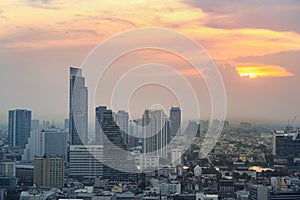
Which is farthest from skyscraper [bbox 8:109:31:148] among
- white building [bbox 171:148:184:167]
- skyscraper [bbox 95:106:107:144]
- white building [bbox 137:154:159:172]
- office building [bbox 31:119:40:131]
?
white building [bbox 171:148:184:167]

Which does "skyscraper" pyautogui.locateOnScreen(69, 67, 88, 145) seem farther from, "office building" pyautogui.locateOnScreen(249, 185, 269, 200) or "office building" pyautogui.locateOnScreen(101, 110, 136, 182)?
"office building" pyautogui.locateOnScreen(249, 185, 269, 200)

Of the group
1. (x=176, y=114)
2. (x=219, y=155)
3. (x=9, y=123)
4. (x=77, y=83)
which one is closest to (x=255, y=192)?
(x=219, y=155)

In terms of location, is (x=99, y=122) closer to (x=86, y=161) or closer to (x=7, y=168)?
(x=86, y=161)

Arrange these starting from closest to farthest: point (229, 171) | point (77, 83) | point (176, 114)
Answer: point (176, 114)
point (77, 83)
point (229, 171)

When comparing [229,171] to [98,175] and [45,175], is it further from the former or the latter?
[45,175]

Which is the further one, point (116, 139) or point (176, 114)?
point (116, 139)
